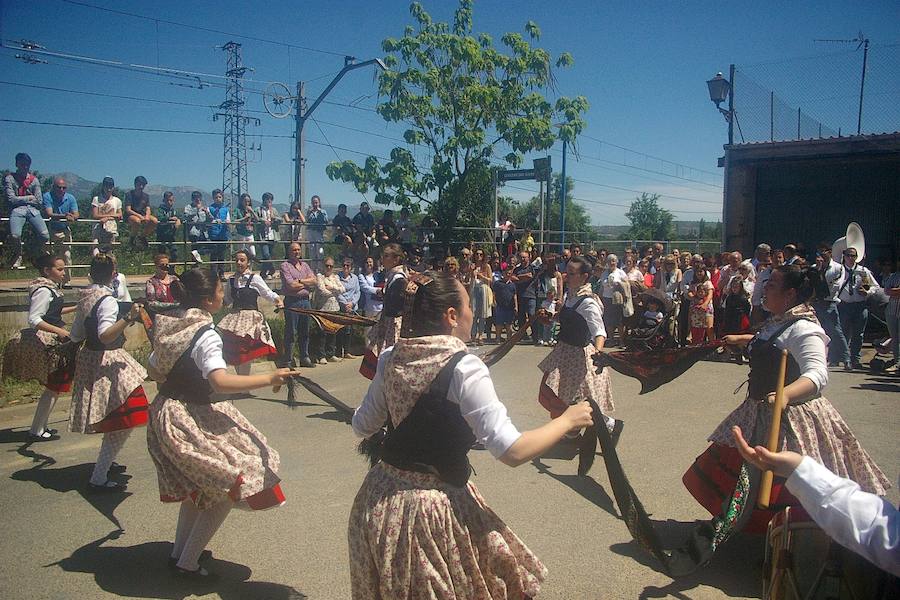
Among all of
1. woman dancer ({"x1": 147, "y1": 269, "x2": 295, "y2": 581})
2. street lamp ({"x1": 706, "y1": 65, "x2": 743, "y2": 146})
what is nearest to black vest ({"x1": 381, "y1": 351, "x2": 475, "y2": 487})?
woman dancer ({"x1": 147, "y1": 269, "x2": 295, "y2": 581})

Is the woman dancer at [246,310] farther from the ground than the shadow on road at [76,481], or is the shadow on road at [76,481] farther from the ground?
the woman dancer at [246,310]

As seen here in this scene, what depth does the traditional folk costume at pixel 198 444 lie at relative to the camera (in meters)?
3.77

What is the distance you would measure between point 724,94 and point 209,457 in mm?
15695

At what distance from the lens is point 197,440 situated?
383 centimetres

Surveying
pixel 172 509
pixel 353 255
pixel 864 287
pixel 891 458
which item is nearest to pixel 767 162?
pixel 864 287

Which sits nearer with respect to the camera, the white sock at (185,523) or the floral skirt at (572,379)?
the white sock at (185,523)

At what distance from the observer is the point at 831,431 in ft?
13.3

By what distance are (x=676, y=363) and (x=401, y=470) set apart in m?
3.05

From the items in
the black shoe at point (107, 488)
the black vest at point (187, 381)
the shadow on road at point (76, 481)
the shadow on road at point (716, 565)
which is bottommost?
the shadow on road at point (76, 481)

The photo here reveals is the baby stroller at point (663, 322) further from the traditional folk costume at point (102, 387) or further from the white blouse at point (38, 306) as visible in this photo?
the white blouse at point (38, 306)

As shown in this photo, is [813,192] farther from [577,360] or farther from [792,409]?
[792,409]

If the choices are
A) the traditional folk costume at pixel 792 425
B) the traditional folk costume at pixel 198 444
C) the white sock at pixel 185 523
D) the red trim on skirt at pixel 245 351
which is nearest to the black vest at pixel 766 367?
the traditional folk costume at pixel 792 425

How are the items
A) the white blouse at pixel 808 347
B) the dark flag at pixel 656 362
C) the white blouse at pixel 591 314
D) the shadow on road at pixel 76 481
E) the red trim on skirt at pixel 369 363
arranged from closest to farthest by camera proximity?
1. the white blouse at pixel 808 347
2. the dark flag at pixel 656 362
3. the shadow on road at pixel 76 481
4. the white blouse at pixel 591 314
5. the red trim on skirt at pixel 369 363

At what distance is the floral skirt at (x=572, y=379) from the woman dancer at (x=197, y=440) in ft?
9.70
